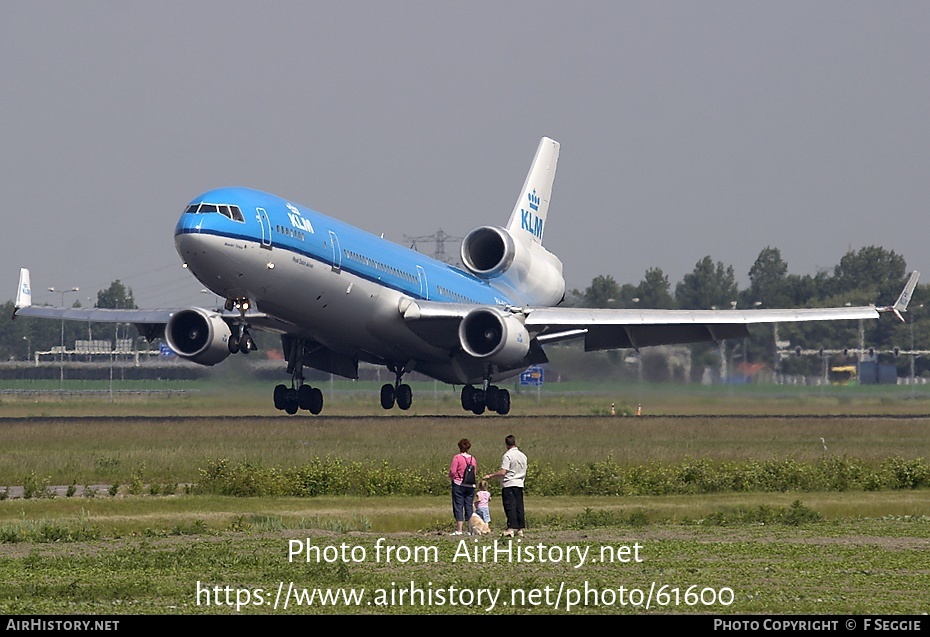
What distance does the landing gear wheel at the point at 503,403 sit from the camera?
43656mm

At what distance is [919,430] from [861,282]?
4551 cm

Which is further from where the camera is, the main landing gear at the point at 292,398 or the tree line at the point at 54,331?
the tree line at the point at 54,331

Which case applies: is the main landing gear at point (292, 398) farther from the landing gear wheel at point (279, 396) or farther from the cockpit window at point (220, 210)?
the cockpit window at point (220, 210)

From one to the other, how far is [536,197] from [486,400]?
Result: 12307 mm

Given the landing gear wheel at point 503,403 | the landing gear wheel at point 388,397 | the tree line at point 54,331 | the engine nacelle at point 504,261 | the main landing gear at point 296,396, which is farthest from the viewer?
the tree line at point 54,331

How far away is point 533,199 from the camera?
174ft

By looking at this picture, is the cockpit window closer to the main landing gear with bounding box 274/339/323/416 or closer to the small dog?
the main landing gear with bounding box 274/339/323/416

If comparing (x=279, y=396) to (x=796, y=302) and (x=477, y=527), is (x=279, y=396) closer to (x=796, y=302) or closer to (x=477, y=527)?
(x=477, y=527)

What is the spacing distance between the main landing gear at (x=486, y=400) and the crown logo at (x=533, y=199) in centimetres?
1105

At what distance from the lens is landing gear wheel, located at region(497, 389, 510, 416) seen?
43656 mm

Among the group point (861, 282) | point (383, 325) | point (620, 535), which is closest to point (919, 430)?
point (383, 325)

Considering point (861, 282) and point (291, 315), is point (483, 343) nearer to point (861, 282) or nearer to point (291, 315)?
point (291, 315)

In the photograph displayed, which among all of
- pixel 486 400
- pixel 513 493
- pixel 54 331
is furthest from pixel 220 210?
pixel 54 331

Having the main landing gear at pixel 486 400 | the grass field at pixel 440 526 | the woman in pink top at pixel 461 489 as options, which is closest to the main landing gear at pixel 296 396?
the grass field at pixel 440 526
